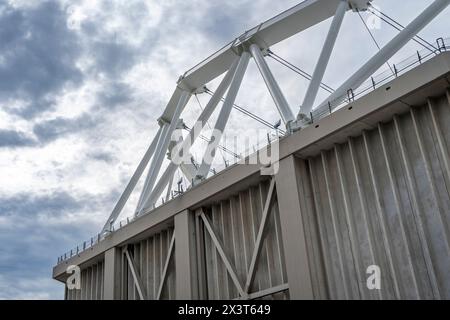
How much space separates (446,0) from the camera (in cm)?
3098

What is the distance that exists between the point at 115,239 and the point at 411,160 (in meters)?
23.5

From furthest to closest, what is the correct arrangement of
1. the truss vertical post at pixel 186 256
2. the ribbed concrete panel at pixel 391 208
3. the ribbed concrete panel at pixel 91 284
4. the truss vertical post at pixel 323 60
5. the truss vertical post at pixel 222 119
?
1. the ribbed concrete panel at pixel 91 284
2. the truss vertical post at pixel 222 119
3. the truss vertical post at pixel 186 256
4. the truss vertical post at pixel 323 60
5. the ribbed concrete panel at pixel 391 208

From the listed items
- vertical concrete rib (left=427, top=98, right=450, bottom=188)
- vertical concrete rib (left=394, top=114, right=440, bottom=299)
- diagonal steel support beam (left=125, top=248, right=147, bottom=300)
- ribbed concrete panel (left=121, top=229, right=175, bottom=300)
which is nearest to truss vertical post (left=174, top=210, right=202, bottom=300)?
ribbed concrete panel (left=121, top=229, right=175, bottom=300)

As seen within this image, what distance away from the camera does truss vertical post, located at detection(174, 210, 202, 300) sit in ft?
101

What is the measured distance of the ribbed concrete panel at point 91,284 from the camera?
135ft

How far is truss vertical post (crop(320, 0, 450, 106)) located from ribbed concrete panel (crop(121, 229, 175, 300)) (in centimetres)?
1503

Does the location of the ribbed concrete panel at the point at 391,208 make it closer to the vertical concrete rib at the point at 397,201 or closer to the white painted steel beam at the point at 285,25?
the vertical concrete rib at the point at 397,201

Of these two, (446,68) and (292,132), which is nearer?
(446,68)

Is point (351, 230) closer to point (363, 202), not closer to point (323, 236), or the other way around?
point (363, 202)

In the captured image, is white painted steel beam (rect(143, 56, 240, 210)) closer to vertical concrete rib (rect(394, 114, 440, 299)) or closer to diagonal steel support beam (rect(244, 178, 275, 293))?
diagonal steel support beam (rect(244, 178, 275, 293))

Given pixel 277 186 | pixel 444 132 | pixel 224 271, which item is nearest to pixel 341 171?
pixel 277 186

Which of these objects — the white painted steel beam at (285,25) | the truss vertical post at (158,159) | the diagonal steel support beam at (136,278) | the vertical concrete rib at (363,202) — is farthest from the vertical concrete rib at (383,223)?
the truss vertical post at (158,159)

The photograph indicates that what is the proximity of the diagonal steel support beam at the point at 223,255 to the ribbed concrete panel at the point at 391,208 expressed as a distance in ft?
18.1

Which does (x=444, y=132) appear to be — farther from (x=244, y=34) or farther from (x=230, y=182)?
(x=244, y=34)
